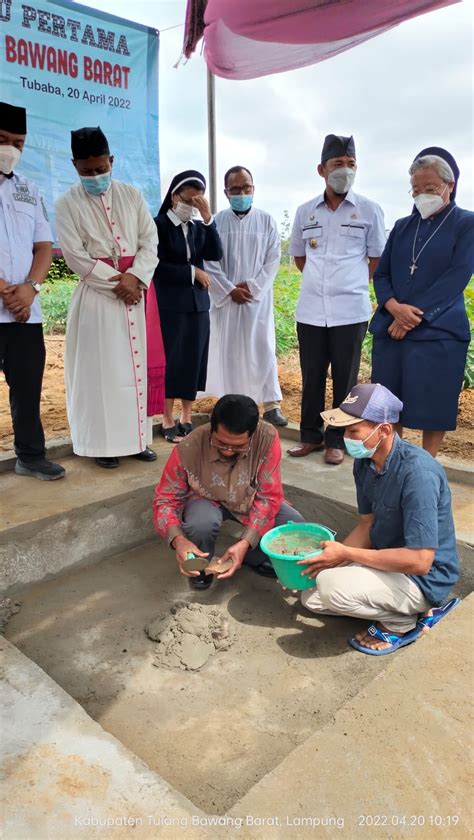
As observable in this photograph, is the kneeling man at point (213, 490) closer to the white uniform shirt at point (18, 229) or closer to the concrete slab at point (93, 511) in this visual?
the concrete slab at point (93, 511)

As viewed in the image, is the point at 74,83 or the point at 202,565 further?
the point at 74,83

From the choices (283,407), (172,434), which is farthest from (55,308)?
(172,434)

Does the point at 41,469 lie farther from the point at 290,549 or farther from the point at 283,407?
the point at 283,407

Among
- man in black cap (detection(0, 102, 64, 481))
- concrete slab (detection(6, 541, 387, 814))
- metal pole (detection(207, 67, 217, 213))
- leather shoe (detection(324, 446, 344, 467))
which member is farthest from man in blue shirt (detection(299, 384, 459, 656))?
metal pole (detection(207, 67, 217, 213))

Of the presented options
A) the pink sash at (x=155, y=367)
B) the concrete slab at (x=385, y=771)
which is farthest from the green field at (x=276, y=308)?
the concrete slab at (x=385, y=771)

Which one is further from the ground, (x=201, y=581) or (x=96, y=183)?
(x=96, y=183)

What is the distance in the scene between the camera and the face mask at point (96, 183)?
350 centimetres

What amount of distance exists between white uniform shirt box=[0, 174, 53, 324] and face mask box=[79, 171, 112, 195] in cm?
29

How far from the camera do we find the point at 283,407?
223 inches

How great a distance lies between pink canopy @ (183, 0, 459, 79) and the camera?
328 centimetres

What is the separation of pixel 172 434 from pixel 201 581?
5.51ft

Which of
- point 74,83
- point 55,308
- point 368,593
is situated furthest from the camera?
point 55,308

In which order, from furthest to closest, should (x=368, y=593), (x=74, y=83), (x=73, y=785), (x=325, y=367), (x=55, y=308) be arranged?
(x=55, y=308), (x=74, y=83), (x=325, y=367), (x=368, y=593), (x=73, y=785)

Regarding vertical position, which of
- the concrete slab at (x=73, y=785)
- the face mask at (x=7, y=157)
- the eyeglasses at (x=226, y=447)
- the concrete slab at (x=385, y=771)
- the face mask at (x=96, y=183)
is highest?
the face mask at (x=7, y=157)
